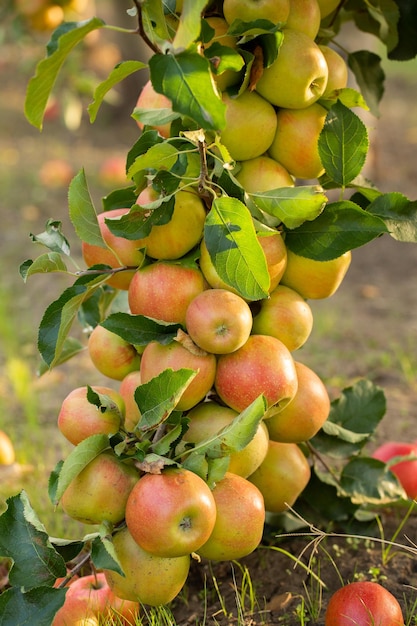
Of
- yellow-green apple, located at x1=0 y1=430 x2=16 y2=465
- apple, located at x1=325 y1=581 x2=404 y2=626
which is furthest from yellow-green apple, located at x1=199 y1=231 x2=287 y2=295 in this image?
yellow-green apple, located at x1=0 y1=430 x2=16 y2=465

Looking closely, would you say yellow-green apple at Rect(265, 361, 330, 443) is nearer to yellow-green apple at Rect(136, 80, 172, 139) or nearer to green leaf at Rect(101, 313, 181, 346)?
green leaf at Rect(101, 313, 181, 346)

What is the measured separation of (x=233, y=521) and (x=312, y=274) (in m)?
0.48

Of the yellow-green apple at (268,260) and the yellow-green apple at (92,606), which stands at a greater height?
the yellow-green apple at (268,260)

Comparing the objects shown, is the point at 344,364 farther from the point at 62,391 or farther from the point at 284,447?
the point at 284,447

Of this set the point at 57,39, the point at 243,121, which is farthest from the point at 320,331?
the point at 57,39

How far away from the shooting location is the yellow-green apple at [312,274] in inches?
59.6

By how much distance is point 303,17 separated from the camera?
57.1 inches

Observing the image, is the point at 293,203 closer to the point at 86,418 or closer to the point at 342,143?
the point at 342,143

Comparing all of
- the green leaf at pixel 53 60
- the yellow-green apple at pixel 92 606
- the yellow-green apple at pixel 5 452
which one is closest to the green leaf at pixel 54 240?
the green leaf at pixel 53 60

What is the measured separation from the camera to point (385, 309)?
372cm

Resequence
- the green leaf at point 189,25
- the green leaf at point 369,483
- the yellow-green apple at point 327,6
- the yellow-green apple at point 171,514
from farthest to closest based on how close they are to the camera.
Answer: the green leaf at point 369,483 < the yellow-green apple at point 327,6 < the yellow-green apple at point 171,514 < the green leaf at point 189,25

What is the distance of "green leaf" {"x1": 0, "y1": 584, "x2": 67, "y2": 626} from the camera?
1.29m

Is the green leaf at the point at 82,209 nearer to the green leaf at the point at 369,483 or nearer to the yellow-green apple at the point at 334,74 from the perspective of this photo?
the yellow-green apple at the point at 334,74

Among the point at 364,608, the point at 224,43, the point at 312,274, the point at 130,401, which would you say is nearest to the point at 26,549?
the point at 130,401
